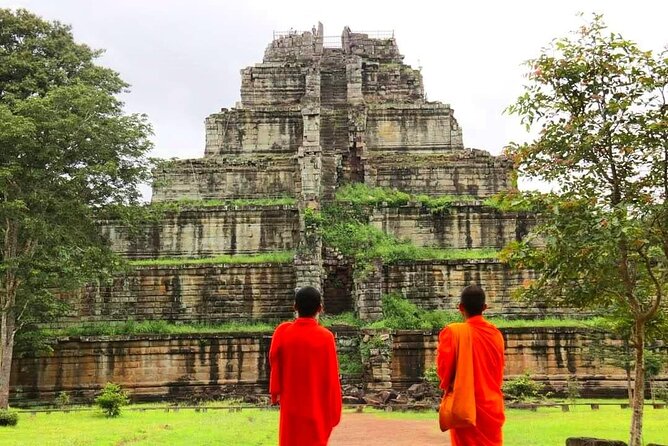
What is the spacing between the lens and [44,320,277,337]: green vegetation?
23188 millimetres

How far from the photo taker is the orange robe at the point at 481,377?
5.64m

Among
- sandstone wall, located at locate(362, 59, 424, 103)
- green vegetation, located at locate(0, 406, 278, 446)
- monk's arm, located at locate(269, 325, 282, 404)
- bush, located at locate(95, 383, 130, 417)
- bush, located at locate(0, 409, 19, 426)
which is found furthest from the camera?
sandstone wall, located at locate(362, 59, 424, 103)

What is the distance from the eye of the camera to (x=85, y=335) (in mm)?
23078

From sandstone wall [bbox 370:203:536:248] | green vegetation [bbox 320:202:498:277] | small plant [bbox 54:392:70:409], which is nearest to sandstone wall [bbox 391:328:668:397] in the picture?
green vegetation [bbox 320:202:498:277]

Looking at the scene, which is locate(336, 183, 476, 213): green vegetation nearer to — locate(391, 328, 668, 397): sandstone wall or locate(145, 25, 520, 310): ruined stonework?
locate(145, 25, 520, 310): ruined stonework

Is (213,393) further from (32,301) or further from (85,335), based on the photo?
(32,301)

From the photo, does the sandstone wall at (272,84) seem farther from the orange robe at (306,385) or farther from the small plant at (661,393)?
the orange robe at (306,385)

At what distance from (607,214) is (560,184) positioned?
135 centimetres

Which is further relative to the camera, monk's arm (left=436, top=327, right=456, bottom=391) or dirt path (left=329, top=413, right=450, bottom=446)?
dirt path (left=329, top=413, right=450, bottom=446)

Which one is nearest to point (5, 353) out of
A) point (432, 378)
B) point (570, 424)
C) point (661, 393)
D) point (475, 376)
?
point (432, 378)

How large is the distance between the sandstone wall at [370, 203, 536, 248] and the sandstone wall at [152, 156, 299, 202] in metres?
5.07

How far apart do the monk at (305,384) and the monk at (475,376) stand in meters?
0.97

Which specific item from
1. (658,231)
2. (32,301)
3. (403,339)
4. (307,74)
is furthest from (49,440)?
(307,74)

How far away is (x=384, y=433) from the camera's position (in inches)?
564
